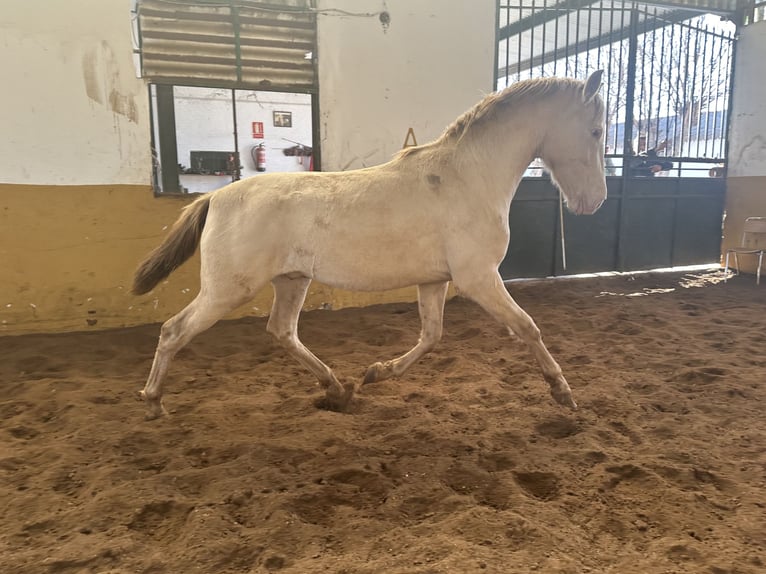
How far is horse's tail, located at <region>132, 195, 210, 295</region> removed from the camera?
9.93 ft

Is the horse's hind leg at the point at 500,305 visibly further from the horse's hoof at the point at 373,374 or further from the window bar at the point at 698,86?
the window bar at the point at 698,86

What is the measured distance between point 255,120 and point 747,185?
8.83m

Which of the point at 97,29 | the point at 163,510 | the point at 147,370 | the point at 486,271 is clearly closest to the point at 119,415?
the point at 147,370

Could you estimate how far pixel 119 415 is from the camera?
2996mm

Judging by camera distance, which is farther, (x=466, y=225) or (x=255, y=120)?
(x=255, y=120)

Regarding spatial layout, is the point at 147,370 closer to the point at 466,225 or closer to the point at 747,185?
the point at 466,225

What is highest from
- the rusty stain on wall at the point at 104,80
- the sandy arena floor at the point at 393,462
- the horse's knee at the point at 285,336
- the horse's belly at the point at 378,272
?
the rusty stain on wall at the point at 104,80

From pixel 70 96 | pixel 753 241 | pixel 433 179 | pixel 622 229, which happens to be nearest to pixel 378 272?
pixel 433 179

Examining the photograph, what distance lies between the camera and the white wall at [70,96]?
14.4 ft

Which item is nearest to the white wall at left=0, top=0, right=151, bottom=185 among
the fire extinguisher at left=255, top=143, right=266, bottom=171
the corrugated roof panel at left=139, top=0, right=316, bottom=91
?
the corrugated roof panel at left=139, top=0, right=316, bottom=91

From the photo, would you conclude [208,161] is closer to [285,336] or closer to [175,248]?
[175,248]

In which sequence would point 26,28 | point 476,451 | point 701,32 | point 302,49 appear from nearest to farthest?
point 476,451
point 26,28
point 302,49
point 701,32

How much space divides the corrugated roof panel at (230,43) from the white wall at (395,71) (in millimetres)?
237

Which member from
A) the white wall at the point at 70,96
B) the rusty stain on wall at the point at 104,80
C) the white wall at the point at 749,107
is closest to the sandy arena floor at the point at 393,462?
the white wall at the point at 70,96
